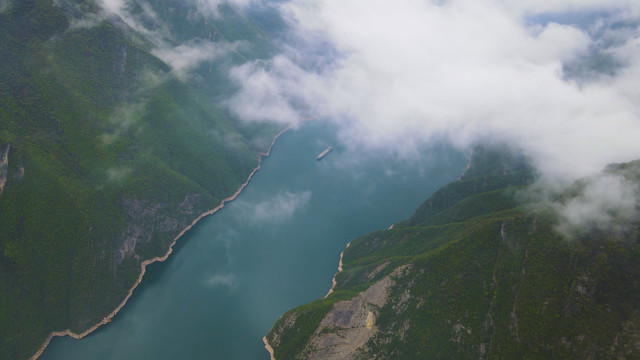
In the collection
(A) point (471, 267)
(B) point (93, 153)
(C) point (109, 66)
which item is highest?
(A) point (471, 267)

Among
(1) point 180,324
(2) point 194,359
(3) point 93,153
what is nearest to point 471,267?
(2) point 194,359

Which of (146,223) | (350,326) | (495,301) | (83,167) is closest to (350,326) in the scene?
(350,326)

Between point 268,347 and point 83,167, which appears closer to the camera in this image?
point 268,347

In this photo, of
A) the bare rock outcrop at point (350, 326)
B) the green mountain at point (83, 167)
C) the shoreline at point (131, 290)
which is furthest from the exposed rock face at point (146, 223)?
the bare rock outcrop at point (350, 326)

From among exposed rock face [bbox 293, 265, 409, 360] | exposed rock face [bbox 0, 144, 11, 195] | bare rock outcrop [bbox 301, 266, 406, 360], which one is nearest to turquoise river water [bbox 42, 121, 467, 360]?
exposed rock face [bbox 293, 265, 409, 360]

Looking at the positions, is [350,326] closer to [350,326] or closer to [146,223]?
[350,326]

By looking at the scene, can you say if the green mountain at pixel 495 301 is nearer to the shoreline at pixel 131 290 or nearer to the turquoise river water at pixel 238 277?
the turquoise river water at pixel 238 277

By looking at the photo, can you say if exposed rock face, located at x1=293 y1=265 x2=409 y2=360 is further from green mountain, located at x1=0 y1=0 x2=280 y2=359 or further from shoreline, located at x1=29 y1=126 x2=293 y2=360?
green mountain, located at x1=0 y1=0 x2=280 y2=359

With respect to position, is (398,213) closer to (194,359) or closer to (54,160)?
(194,359)
